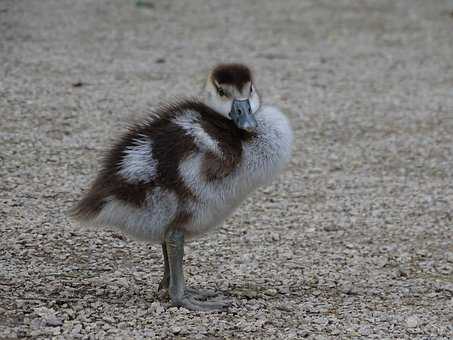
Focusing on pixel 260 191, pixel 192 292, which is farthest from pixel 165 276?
pixel 260 191

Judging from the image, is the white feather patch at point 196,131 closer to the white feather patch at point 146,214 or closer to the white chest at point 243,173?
the white chest at point 243,173

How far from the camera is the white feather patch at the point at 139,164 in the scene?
12.8 ft

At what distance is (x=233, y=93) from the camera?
13.2ft

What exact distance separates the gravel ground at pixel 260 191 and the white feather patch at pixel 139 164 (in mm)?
650

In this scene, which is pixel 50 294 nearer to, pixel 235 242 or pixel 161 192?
pixel 161 192

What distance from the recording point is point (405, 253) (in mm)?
5191

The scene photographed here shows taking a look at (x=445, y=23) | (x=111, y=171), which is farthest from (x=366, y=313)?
(x=445, y=23)

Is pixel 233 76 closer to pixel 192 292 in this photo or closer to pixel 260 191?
pixel 192 292

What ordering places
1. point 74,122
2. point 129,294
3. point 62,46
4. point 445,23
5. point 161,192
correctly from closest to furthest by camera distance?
1. point 161,192
2. point 129,294
3. point 74,122
4. point 62,46
5. point 445,23

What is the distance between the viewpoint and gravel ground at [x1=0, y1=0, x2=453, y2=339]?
409 centimetres

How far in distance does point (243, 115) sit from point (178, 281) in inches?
33.9

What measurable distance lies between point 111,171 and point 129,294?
68 cm

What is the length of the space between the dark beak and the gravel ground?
92cm

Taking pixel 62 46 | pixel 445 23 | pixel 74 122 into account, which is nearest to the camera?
pixel 74 122
